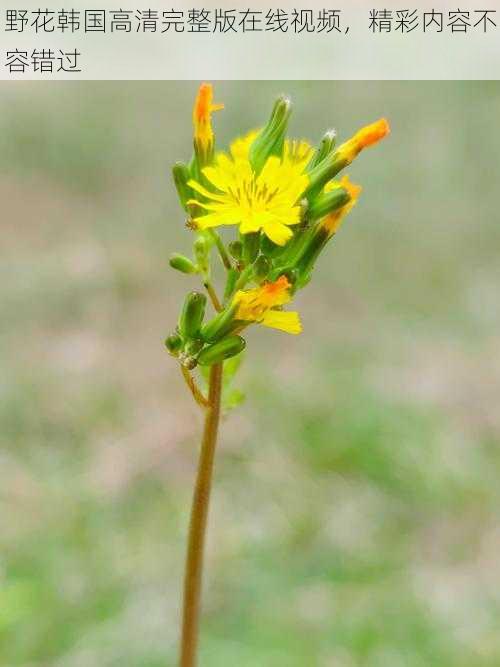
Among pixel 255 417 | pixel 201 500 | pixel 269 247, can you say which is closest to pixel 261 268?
pixel 269 247

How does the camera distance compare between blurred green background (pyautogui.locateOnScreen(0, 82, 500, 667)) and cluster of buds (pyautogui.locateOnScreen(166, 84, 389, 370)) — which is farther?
blurred green background (pyautogui.locateOnScreen(0, 82, 500, 667))

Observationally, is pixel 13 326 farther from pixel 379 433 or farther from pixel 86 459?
pixel 379 433

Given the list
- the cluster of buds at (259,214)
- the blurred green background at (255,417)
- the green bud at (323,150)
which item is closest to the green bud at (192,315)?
the cluster of buds at (259,214)

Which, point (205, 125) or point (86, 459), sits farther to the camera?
point (86, 459)

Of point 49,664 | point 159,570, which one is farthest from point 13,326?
point 49,664

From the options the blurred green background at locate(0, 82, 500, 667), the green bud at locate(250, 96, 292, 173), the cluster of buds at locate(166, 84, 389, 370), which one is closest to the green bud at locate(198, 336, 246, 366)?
the cluster of buds at locate(166, 84, 389, 370)

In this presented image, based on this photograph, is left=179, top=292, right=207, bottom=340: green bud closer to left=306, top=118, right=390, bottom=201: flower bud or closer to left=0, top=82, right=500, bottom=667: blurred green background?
left=306, top=118, right=390, bottom=201: flower bud
